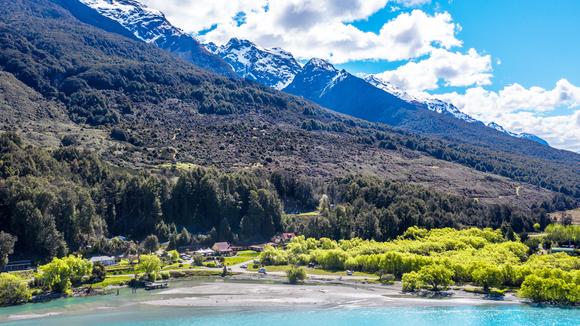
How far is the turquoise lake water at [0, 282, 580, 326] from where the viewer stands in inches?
2623

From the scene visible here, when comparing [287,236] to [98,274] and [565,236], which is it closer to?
[98,274]

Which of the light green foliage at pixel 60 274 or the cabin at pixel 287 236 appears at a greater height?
the cabin at pixel 287 236

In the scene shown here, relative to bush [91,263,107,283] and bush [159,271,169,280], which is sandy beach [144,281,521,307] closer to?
bush [159,271,169,280]

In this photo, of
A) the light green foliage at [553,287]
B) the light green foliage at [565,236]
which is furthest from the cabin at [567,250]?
the light green foliage at [553,287]

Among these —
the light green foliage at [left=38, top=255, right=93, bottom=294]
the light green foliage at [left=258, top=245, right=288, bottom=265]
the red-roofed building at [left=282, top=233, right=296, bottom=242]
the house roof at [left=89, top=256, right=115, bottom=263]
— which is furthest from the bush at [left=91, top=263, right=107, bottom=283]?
the red-roofed building at [left=282, top=233, right=296, bottom=242]

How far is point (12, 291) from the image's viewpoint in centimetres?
7575

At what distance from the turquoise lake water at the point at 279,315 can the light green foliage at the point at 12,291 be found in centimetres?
232

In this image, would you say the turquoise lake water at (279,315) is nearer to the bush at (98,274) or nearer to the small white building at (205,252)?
the bush at (98,274)

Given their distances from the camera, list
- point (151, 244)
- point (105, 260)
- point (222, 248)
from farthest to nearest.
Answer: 1. point (222, 248)
2. point (151, 244)
3. point (105, 260)

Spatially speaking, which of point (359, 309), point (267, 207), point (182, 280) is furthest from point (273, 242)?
point (359, 309)

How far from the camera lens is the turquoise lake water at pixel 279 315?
66625 millimetres

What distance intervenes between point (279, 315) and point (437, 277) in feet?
89.6

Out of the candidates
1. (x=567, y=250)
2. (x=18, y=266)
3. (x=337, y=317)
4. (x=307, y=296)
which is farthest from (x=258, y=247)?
(x=567, y=250)

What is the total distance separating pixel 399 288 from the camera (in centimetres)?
8550
